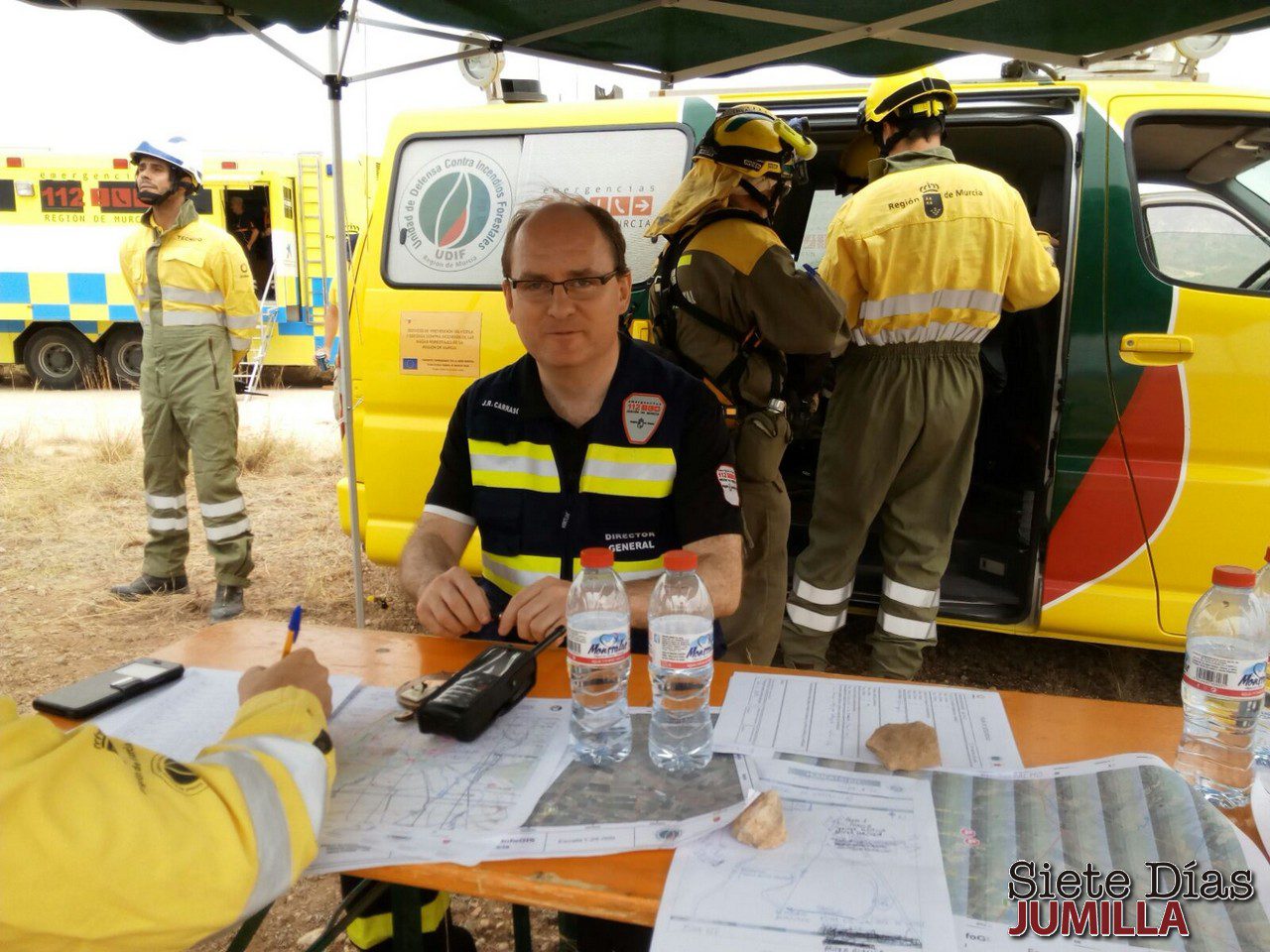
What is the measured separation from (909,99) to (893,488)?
129 centimetres

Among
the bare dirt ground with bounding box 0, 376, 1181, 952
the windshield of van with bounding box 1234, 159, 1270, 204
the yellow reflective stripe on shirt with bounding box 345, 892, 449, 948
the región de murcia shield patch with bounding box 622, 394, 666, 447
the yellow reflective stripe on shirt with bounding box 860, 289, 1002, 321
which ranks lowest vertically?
the bare dirt ground with bounding box 0, 376, 1181, 952

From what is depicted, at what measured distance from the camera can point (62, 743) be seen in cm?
77

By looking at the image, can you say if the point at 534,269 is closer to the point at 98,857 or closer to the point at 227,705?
the point at 227,705

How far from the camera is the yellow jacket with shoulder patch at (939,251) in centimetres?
259

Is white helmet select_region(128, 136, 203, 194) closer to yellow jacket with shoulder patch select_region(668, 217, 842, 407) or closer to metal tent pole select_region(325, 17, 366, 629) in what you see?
metal tent pole select_region(325, 17, 366, 629)

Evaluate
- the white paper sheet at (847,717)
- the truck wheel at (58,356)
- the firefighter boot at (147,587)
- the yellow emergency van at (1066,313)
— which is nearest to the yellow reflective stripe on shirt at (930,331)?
the yellow emergency van at (1066,313)

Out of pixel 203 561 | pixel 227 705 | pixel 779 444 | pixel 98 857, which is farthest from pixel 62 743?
pixel 203 561

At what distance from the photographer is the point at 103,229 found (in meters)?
10.6

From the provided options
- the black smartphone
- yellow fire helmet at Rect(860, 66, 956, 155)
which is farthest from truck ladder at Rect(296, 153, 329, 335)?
the black smartphone

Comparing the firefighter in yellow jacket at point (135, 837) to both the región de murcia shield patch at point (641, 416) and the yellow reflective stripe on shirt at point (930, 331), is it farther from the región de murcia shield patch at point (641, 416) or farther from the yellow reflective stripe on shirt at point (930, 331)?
the yellow reflective stripe on shirt at point (930, 331)

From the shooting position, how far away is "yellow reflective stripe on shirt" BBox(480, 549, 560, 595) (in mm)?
1812

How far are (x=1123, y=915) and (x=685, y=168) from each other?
2671 mm

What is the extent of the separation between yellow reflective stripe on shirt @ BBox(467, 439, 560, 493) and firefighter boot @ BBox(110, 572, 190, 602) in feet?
11.2

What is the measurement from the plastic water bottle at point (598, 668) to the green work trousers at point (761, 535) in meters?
1.40
